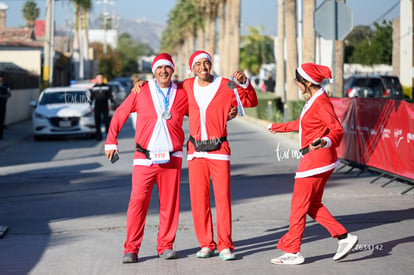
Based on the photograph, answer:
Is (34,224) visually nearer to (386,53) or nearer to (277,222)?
(277,222)

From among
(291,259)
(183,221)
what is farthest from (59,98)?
(291,259)

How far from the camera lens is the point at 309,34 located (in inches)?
1043

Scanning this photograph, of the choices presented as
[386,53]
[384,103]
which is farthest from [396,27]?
[384,103]

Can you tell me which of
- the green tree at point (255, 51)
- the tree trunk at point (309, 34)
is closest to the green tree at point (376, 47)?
the tree trunk at point (309, 34)

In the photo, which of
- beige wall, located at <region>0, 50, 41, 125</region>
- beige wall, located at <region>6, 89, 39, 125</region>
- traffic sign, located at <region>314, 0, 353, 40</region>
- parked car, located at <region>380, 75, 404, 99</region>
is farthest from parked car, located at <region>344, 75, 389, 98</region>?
beige wall, located at <region>0, 50, 41, 125</region>

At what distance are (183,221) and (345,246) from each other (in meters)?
2.90

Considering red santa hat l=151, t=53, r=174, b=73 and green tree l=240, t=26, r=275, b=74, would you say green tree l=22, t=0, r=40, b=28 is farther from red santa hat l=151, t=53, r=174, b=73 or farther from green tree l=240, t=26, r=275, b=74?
red santa hat l=151, t=53, r=174, b=73

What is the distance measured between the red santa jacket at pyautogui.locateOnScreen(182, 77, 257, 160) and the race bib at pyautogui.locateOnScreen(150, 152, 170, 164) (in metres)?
0.23

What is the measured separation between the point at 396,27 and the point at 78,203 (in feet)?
145

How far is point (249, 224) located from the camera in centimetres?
952

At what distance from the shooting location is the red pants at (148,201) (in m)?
7.45

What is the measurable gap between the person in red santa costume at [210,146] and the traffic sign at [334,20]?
9851 millimetres

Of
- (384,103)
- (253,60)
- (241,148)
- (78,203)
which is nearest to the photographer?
(78,203)

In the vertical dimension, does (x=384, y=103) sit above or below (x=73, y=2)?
below
